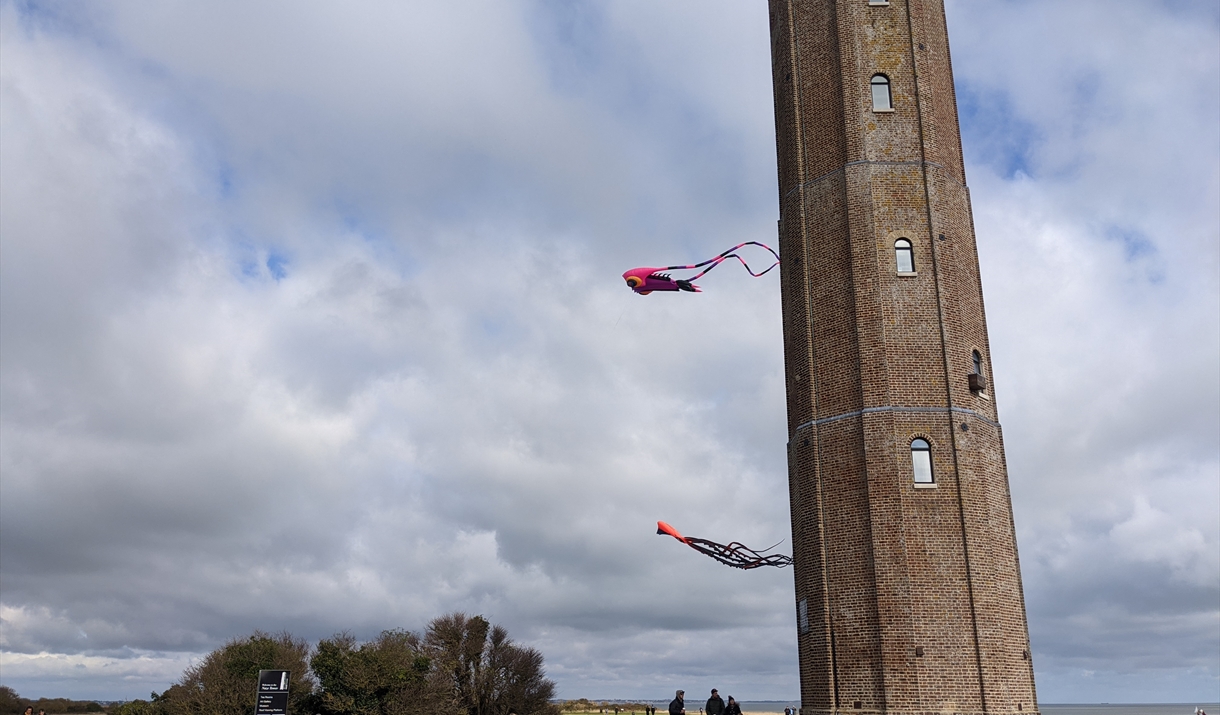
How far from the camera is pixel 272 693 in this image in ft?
72.8

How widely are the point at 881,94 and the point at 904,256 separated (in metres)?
5.09

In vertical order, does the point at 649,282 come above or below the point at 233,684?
above

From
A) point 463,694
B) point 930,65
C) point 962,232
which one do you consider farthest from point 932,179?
point 463,694

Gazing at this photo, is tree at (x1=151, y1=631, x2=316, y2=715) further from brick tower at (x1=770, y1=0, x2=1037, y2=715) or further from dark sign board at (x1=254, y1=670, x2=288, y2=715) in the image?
brick tower at (x1=770, y1=0, x2=1037, y2=715)

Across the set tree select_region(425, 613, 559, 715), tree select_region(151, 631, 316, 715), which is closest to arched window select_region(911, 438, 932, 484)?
tree select_region(151, 631, 316, 715)

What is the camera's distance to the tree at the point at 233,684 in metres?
37.1

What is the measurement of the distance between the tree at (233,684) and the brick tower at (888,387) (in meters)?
21.2

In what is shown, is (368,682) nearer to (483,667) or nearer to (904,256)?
(483,667)

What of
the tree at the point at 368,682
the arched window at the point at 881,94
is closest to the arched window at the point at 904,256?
the arched window at the point at 881,94

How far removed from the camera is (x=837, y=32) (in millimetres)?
28938

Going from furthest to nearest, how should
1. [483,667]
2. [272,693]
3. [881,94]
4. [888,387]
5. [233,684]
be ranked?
[483,667], [233,684], [881,94], [888,387], [272,693]

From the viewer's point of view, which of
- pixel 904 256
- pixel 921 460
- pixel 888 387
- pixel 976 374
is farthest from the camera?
pixel 904 256

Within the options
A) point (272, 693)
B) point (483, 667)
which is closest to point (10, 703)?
point (483, 667)

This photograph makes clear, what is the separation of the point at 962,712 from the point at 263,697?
51.6ft
